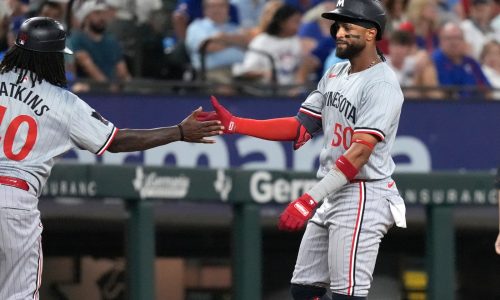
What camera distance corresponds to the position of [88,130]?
6.20 meters

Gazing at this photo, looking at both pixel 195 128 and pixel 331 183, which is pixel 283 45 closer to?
pixel 195 128

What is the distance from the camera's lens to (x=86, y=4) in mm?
10352

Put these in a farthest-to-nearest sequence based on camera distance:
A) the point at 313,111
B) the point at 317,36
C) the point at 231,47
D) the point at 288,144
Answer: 1. the point at 317,36
2. the point at 231,47
3. the point at 288,144
4. the point at 313,111

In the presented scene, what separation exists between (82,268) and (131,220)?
0.50 m

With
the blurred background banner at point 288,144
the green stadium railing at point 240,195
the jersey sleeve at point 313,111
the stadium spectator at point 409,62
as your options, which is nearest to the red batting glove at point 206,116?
the jersey sleeve at point 313,111

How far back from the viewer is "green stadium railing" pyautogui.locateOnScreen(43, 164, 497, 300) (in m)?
8.13

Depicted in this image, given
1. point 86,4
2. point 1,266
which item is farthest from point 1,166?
point 86,4

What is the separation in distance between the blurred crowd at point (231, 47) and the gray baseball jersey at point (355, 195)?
363 centimetres

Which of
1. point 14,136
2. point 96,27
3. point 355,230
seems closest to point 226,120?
point 355,230

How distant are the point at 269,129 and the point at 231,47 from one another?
4135 mm

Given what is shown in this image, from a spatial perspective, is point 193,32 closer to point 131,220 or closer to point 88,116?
point 131,220

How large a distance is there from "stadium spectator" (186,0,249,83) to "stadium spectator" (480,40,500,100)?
6.71 feet

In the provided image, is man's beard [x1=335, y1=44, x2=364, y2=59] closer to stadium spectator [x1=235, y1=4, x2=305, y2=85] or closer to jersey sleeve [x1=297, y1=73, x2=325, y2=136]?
jersey sleeve [x1=297, y1=73, x2=325, y2=136]

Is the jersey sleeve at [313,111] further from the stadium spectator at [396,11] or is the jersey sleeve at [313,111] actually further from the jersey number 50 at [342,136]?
the stadium spectator at [396,11]
